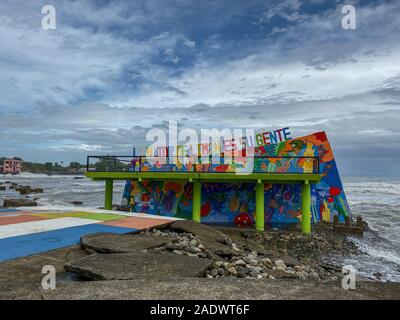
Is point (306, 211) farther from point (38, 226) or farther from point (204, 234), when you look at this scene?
point (38, 226)

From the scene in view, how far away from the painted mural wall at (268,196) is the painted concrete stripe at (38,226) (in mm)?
8841

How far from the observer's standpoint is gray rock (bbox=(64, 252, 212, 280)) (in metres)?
4.78

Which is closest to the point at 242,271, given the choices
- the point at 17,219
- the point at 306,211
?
the point at 17,219

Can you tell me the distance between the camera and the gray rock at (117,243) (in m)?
6.36

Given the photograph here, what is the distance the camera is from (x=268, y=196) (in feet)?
60.0

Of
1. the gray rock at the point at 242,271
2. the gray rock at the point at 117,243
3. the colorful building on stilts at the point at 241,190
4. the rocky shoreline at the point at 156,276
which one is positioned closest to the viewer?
the rocky shoreline at the point at 156,276

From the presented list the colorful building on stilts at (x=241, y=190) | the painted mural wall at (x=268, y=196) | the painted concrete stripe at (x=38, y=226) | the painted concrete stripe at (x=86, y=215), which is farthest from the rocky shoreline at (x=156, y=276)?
the painted mural wall at (x=268, y=196)

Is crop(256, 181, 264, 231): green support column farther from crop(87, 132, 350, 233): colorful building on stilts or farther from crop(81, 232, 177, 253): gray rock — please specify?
crop(81, 232, 177, 253): gray rock

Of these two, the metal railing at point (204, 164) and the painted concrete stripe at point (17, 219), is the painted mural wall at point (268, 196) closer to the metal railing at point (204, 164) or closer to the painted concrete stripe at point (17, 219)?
the metal railing at point (204, 164)

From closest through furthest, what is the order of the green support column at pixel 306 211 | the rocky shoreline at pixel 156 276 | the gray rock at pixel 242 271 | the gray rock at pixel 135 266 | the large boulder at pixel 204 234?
the rocky shoreline at pixel 156 276
the gray rock at pixel 135 266
the gray rock at pixel 242 271
the large boulder at pixel 204 234
the green support column at pixel 306 211

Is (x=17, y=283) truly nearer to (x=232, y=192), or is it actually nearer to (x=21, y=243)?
(x=21, y=243)

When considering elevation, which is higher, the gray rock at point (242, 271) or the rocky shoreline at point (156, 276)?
the rocky shoreline at point (156, 276)

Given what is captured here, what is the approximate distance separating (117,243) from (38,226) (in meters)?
3.37
